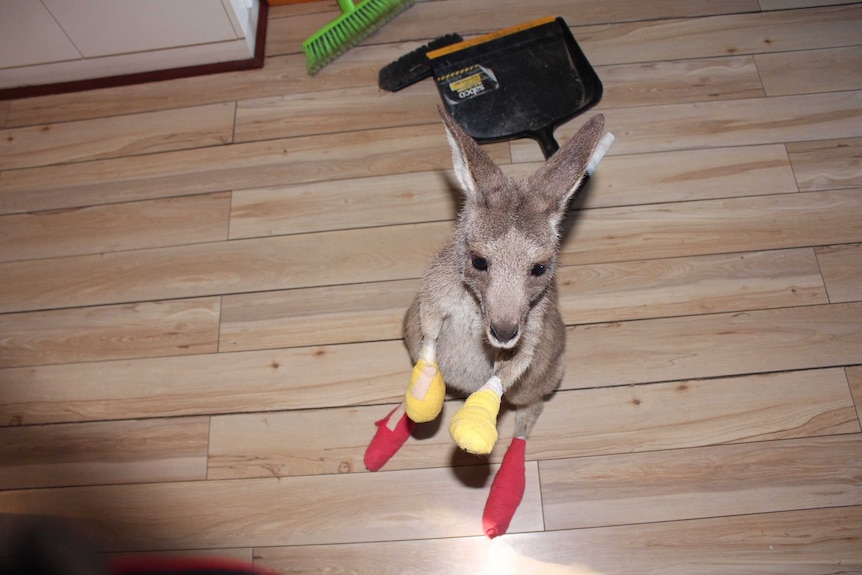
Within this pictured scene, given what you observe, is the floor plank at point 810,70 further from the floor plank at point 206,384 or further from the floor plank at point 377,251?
the floor plank at point 206,384

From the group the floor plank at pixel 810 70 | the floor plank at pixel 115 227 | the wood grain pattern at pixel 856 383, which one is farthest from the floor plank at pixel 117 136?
the wood grain pattern at pixel 856 383

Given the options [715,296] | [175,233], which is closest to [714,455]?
[715,296]

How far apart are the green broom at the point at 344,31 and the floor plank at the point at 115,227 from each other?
0.88 metres

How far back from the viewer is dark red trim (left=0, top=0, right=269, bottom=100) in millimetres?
3293

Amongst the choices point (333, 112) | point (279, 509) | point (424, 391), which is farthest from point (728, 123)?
point (279, 509)

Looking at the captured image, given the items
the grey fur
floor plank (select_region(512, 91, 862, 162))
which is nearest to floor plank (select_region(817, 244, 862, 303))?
floor plank (select_region(512, 91, 862, 162))

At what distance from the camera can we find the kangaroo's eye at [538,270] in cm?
177

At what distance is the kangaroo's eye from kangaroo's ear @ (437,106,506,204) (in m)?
0.25

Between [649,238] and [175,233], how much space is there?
2.21m

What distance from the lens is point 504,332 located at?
1.69 metres

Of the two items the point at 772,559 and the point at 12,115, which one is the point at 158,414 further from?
the point at 772,559

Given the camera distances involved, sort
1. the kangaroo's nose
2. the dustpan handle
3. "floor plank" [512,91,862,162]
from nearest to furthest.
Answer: the kangaroo's nose, the dustpan handle, "floor plank" [512,91,862,162]

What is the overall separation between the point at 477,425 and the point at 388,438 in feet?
2.43

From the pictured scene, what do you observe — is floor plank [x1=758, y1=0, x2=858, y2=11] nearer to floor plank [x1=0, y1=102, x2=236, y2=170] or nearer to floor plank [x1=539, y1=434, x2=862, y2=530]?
floor plank [x1=539, y1=434, x2=862, y2=530]
